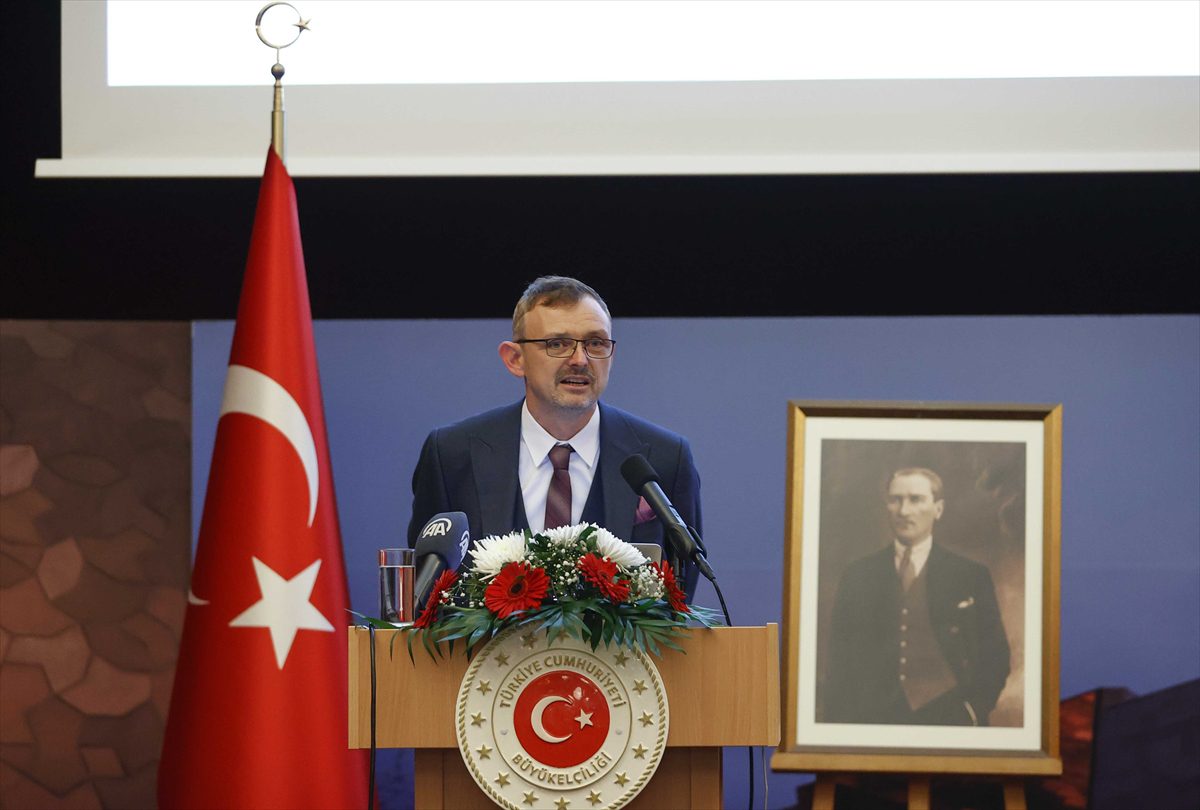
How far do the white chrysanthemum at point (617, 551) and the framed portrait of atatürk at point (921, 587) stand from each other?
131 centimetres

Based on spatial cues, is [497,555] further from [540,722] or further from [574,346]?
[574,346]

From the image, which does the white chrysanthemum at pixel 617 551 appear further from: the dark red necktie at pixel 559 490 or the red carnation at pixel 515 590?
the dark red necktie at pixel 559 490

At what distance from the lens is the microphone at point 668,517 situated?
2074 millimetres

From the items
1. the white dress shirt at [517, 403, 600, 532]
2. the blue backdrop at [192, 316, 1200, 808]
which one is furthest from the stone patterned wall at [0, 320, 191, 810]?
the white dress shirt at [517, 403, 600, 532]

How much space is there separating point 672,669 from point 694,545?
0.20 meters

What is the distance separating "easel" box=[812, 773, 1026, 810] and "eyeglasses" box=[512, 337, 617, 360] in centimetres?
122

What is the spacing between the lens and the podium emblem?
206cm

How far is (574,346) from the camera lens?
281 cm

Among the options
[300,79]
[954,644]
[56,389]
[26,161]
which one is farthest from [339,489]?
[954,644]

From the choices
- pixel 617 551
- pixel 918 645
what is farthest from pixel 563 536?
pixel 918 645

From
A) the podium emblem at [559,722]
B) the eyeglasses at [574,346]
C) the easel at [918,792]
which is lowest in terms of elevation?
the easel at [918,792]

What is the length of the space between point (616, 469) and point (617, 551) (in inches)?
29.8

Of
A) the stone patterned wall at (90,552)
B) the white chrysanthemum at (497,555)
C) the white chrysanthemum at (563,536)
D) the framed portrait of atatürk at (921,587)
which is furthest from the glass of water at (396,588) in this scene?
the stone patterned wall at (90,552)

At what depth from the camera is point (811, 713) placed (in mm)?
3340
